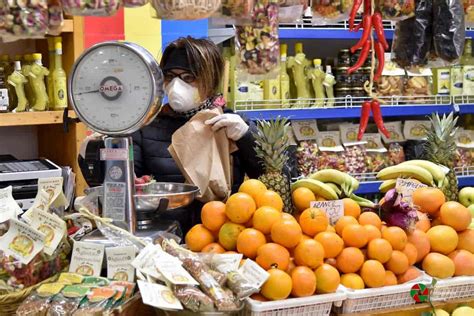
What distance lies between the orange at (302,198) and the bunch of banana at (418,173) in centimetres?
39

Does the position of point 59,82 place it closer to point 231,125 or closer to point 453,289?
point 231,125

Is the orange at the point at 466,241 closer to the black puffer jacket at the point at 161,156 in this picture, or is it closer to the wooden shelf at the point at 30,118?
the black puffer jacket at the point at 161,156

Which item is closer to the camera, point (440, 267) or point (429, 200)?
point (440, 267)

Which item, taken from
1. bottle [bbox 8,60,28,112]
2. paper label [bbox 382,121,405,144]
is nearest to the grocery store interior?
bottle [bbox 8,60,28,112]

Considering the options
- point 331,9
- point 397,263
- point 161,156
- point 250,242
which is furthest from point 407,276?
point 161,156

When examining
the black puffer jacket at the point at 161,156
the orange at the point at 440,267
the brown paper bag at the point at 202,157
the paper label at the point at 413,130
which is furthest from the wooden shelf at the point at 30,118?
the paper label at the point at 413,130

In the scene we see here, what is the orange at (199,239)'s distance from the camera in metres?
1.78

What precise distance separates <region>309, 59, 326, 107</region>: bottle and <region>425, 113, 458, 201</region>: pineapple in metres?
1.66

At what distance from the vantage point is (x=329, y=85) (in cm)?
404

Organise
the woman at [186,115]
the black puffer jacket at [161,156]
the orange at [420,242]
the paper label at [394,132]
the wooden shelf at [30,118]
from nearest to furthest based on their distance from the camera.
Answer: the orange at [420,242] < the woman at [186,115] < the black puffer jacket at [161,156] < the wooden shelf at [30,118] < the paper label at [394,132]

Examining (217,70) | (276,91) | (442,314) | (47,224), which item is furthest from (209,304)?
(276,91)

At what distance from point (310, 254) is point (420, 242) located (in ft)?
1.36

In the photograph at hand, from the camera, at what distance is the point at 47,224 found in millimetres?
1627

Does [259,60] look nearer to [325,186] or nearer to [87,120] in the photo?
[325,186]
